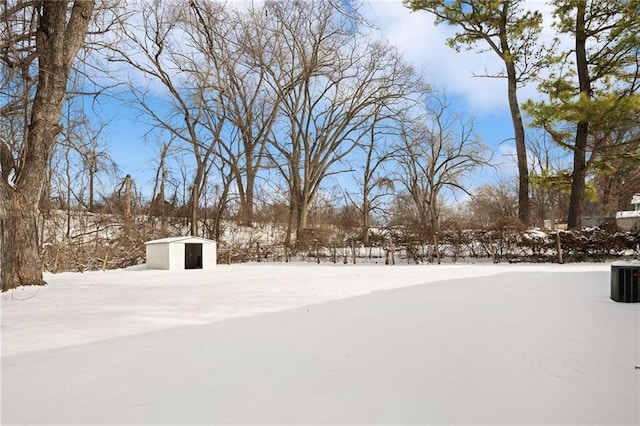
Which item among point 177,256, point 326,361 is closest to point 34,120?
point 177,256

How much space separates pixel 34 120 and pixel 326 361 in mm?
7350

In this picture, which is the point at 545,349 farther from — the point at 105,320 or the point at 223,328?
the point at 105,320

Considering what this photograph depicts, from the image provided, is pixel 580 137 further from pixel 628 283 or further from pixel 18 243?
pixel 18 243

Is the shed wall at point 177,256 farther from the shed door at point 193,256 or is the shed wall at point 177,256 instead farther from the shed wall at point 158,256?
the shed door at point 193,256

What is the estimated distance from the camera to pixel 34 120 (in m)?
7.07

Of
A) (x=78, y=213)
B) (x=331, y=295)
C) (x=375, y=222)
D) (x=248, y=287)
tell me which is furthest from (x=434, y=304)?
(x=375, y=222)

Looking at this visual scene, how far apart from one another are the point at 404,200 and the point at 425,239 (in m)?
16.2

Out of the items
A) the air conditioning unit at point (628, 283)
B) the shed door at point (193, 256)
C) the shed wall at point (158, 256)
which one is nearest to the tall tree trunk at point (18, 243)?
the shed wall at point (158, 256)

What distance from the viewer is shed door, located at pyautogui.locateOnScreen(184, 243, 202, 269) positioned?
12.9 metres

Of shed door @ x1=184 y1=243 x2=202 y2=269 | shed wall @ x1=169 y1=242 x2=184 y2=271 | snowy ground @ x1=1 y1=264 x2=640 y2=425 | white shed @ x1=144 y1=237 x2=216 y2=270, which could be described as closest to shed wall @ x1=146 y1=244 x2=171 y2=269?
white shed @ x1=144 y1=237 x2=216 y2=270

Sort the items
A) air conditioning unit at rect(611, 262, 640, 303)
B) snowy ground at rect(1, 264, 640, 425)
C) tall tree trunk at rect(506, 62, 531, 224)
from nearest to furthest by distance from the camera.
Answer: snowy ground at rect(1, 264, 640, 425), air conditioning unit at rect(611, 262, 640, 303), tall tree trunk at rect(506, 62, 531, 224)

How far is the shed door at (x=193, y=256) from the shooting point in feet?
42.4

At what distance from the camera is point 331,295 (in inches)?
244

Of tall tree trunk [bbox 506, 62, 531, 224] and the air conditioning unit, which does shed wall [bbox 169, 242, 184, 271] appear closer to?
the air conditioning unit
